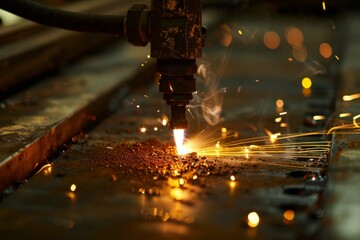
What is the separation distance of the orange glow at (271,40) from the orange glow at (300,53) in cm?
28

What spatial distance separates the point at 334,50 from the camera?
559cm

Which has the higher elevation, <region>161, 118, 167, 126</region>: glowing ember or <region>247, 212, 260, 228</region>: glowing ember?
<region>161, 118, 167, 126</region>: glowing ember

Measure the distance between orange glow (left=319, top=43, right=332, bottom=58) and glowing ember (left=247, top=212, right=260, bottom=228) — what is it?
354cm

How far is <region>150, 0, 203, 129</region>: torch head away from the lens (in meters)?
2.52

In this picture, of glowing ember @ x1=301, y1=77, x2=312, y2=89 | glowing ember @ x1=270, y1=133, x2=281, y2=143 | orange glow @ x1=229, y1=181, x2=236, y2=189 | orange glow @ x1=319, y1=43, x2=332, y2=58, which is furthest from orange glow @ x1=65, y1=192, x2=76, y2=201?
orange glow @ x1=319, y1=43, x2=332, y2=58

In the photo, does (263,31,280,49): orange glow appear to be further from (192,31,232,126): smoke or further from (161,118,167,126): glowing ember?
(161,118,167,126): glowing ember

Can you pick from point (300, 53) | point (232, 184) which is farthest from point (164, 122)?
point (300, 53)

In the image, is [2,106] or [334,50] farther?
[334,50]

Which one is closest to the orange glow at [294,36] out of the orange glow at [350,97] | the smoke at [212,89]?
the smoke at [212,89]

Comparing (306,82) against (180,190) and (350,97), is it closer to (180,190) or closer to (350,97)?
(350,97)

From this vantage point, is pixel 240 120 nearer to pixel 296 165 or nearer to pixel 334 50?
pixel 296 165

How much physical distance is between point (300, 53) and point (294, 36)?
954 millimetres

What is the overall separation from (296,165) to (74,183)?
0.85m

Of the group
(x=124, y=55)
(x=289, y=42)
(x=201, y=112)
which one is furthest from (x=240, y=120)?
(x=289, y=42)
